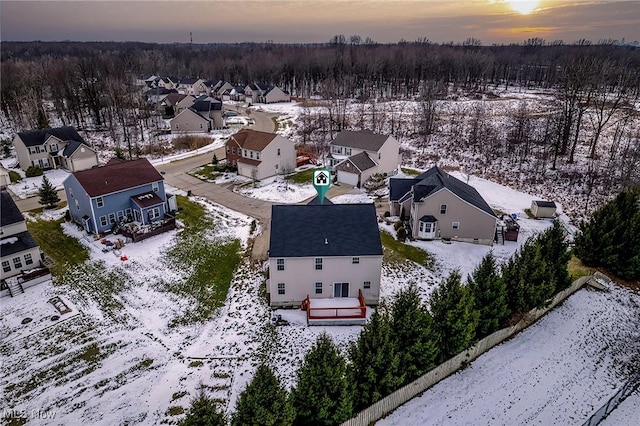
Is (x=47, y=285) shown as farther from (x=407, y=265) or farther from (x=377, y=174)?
(x=377, y=174)

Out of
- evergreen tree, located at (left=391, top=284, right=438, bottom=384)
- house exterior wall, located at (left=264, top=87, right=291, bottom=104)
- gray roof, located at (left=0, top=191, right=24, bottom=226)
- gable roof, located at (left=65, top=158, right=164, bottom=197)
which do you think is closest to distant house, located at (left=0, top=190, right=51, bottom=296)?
gray roof, located at (left=0, top=191, right=24, bottom=226)

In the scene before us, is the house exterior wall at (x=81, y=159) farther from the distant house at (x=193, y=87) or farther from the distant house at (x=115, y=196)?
the distant house at (x=193, y=87)

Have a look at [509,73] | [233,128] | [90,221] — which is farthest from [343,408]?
[509,73]

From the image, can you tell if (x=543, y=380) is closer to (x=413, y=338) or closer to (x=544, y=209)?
(x=413, y=338)

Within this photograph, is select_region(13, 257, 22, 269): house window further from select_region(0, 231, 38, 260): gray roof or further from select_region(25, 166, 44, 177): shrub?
select_region(25, 166, 44, 177): shrub

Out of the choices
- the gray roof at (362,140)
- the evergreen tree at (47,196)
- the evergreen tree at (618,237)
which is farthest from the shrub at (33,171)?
the evergreen tree at (618,237)
